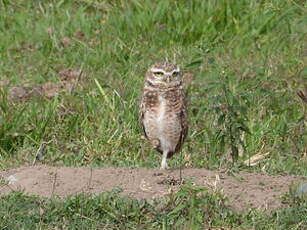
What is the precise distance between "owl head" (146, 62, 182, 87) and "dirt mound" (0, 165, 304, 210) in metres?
0.70

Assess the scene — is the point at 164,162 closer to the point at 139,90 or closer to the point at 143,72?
the point at 139,90

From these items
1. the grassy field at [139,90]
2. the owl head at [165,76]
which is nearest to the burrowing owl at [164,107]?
the owl head at [165,76]

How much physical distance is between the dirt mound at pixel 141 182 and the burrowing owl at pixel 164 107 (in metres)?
0.41

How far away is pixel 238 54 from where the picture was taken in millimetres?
11547

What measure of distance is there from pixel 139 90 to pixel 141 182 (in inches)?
121

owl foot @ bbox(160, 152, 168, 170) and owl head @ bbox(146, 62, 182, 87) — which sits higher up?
owl head @ bbox(146, 62, 182, 87)

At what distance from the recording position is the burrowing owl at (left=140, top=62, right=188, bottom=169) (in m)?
8.40

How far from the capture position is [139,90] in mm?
10766

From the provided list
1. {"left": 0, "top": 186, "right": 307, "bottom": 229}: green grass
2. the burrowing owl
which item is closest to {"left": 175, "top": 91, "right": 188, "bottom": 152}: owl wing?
the burrowing owl

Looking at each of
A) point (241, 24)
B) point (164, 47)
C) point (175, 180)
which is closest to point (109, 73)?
point (164, 47)

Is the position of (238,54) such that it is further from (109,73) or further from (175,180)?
(175,180)

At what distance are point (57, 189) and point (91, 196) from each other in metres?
0.38

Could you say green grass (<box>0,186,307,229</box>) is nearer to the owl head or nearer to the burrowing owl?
the burrowing owl

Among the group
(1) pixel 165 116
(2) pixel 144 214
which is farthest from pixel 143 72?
(2) pixel 144 214
